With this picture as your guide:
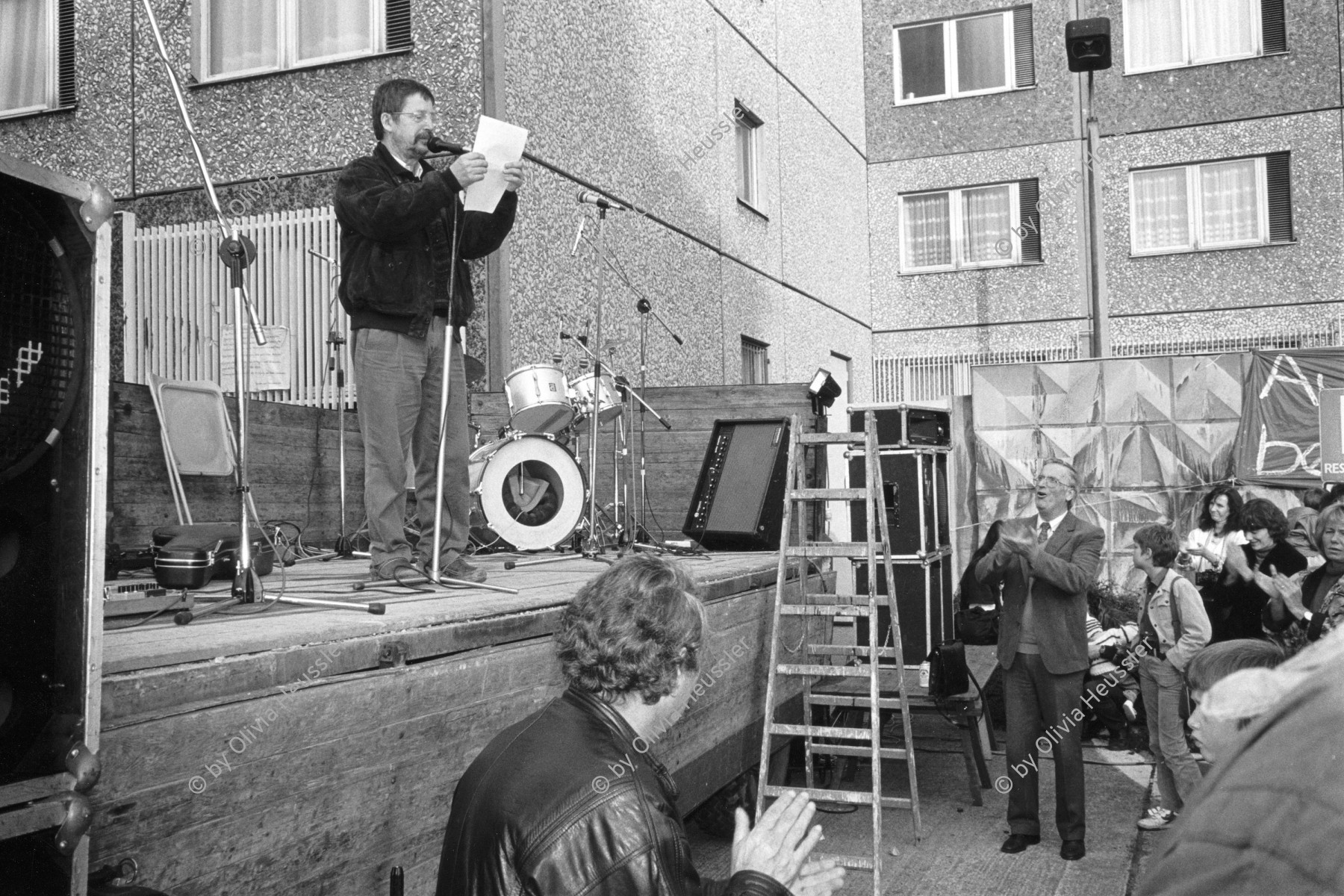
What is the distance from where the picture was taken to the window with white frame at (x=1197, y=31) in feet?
58.9

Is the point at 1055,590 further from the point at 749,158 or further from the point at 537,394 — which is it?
the point at 749,158

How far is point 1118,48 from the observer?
18469mm

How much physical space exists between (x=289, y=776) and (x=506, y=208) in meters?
2.78

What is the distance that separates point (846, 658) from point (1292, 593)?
2628 mm

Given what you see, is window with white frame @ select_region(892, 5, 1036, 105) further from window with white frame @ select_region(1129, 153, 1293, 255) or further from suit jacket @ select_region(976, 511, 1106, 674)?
suit jacket @ select_region(976, 511, 1106, 674)

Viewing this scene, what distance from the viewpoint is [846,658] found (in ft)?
24.7

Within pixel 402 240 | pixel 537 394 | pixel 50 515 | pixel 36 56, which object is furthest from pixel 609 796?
pixel 36 56

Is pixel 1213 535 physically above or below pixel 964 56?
below

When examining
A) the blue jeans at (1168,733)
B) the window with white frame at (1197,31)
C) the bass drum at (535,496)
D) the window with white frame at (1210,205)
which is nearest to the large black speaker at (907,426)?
the bass drum at (535,496)

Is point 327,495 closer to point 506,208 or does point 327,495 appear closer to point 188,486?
point 188,486

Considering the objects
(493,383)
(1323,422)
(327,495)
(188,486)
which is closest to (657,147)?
(493,383)

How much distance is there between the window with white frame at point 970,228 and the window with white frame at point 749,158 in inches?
223

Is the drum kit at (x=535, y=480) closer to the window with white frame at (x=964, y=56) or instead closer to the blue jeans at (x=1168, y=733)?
the blue jeans at (x=1168, y=733)

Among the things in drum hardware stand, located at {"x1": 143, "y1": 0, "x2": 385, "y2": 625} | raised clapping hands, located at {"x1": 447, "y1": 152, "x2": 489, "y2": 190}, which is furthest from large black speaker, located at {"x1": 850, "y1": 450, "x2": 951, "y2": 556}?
drum hardware stand, located at {"x1": 143, "y1": 0, "x2": 385, "y2": 625}
